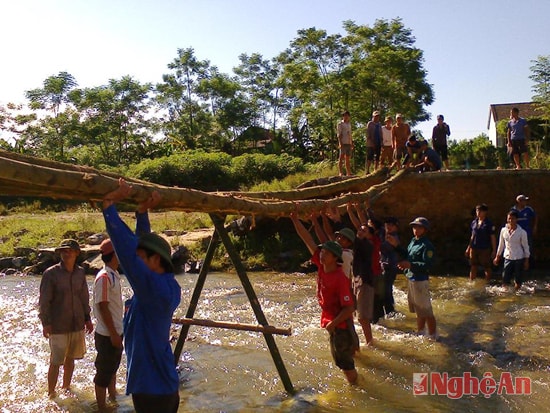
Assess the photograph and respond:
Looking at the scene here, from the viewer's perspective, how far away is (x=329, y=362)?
7879 mm

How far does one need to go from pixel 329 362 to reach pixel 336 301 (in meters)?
1.97

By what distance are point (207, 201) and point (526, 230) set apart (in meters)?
8.38

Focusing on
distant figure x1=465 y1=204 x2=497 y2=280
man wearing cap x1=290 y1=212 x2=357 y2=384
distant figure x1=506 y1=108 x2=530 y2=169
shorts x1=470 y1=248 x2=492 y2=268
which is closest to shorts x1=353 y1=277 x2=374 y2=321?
man wearing cap x1=290 y1=212 x2=357 y2=384

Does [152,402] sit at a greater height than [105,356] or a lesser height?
greater

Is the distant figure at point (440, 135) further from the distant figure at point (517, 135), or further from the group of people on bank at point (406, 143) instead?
the distant figure at point (517, 135)

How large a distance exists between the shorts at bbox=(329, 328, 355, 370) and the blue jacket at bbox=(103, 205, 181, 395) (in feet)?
9.47

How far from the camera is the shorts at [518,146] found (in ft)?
47.8

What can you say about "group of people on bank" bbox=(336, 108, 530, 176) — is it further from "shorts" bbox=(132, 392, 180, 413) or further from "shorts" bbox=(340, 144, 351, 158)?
"shorts" bbox=(132, 392, 180, 413)

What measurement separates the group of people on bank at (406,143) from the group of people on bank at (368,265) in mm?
2947

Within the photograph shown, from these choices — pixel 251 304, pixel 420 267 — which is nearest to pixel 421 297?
pixel 420 267

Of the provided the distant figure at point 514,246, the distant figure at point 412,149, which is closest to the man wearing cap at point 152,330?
the distant figure at point 514,246

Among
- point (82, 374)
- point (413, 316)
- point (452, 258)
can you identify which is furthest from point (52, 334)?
point (452, 258)

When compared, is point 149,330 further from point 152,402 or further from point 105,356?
point 105,356

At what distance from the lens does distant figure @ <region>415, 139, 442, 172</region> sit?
1458 centimetres
